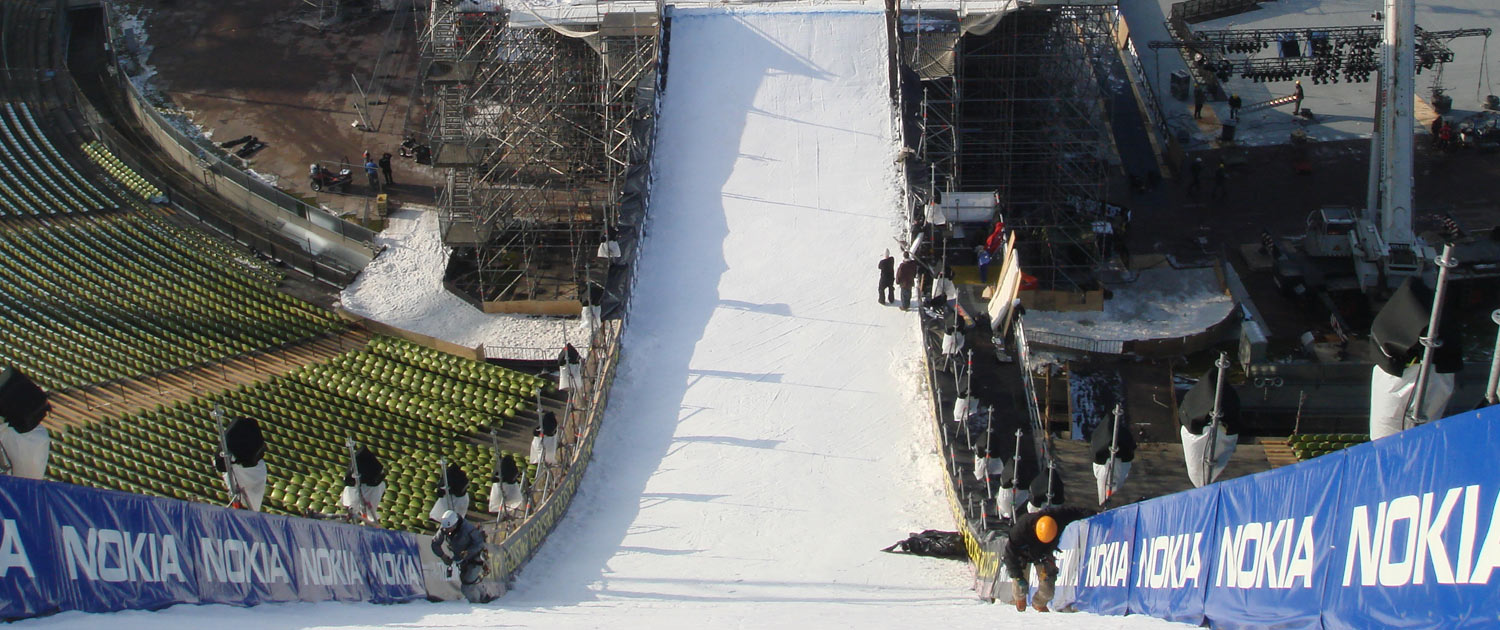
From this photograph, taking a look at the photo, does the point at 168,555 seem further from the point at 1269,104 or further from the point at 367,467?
the point at 1269,104

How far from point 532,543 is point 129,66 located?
111 ft

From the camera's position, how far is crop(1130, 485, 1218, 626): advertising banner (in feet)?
60.8

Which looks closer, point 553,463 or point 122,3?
point 553,463

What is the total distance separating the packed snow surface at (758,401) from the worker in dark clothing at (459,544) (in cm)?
58

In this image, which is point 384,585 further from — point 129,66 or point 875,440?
point 129,66

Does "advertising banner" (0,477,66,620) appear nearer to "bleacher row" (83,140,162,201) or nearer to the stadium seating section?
the stadium seating section

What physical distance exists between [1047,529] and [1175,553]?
6.10ft

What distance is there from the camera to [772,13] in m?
41.9

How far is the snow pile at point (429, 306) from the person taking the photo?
128 feet

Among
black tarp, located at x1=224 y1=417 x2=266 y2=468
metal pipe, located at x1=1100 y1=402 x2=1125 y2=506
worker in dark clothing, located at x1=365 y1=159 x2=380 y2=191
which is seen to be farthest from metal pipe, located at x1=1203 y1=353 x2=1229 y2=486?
worker in dark clothing, located at x1=365 y1=159 x2=380 y2=191

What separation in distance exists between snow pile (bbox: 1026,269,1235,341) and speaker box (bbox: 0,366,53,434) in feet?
78.5

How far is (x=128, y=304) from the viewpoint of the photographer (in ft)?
128

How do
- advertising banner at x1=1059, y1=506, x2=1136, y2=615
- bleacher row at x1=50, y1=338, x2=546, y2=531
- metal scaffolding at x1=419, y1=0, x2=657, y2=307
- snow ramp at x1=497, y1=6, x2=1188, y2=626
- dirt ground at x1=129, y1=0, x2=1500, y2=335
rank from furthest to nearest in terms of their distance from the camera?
1. dirt ground at x1=129, y1=0, x2=1500, y2=335
2. metal scaffolding at x1=419, y1=0, x2=657, y2=307
3. bleacher row at x1=50, y1=338, x2=546, y2=531
4. snow ramp at x1=497, y1=6, x2=1188, y2=626
5. advertising banner at x1=1059, y1=506, x2=1136, y2=615

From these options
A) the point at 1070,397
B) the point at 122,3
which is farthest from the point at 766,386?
the point at 122,3
